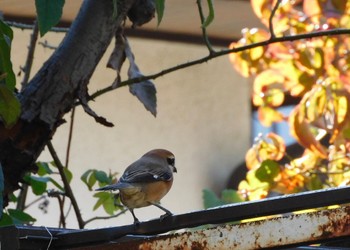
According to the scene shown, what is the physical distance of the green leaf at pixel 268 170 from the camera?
297 cm

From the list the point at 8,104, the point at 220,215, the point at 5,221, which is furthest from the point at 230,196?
the point at 220,215

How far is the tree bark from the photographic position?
67.9 inches

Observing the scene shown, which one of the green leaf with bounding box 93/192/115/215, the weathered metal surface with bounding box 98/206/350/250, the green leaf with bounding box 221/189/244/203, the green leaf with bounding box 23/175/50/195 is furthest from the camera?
the green leaf with bounding box 221/189/244/203

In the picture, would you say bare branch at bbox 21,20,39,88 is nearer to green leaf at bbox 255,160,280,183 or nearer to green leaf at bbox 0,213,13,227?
green leaf at bbox 0,213,13,227

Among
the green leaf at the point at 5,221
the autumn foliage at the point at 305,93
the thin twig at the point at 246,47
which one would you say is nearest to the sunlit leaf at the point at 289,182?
the autumn foliage at the point at 305,93

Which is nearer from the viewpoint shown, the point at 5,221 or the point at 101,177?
the point at 5,221

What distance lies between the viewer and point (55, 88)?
5.84 ft

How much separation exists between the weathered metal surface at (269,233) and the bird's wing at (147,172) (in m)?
1.11

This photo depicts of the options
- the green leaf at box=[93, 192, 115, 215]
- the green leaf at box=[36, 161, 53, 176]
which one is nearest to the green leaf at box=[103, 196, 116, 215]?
the green leaf at box=[93, 192, 115, 215]

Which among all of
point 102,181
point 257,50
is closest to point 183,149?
point 257,50

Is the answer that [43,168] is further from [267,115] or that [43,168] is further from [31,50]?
[267,115]

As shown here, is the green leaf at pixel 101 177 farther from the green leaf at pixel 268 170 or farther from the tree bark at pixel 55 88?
the green leaf at pixel 268 170

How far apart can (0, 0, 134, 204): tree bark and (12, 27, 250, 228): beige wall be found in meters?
2.32

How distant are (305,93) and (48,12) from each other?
2134mm
